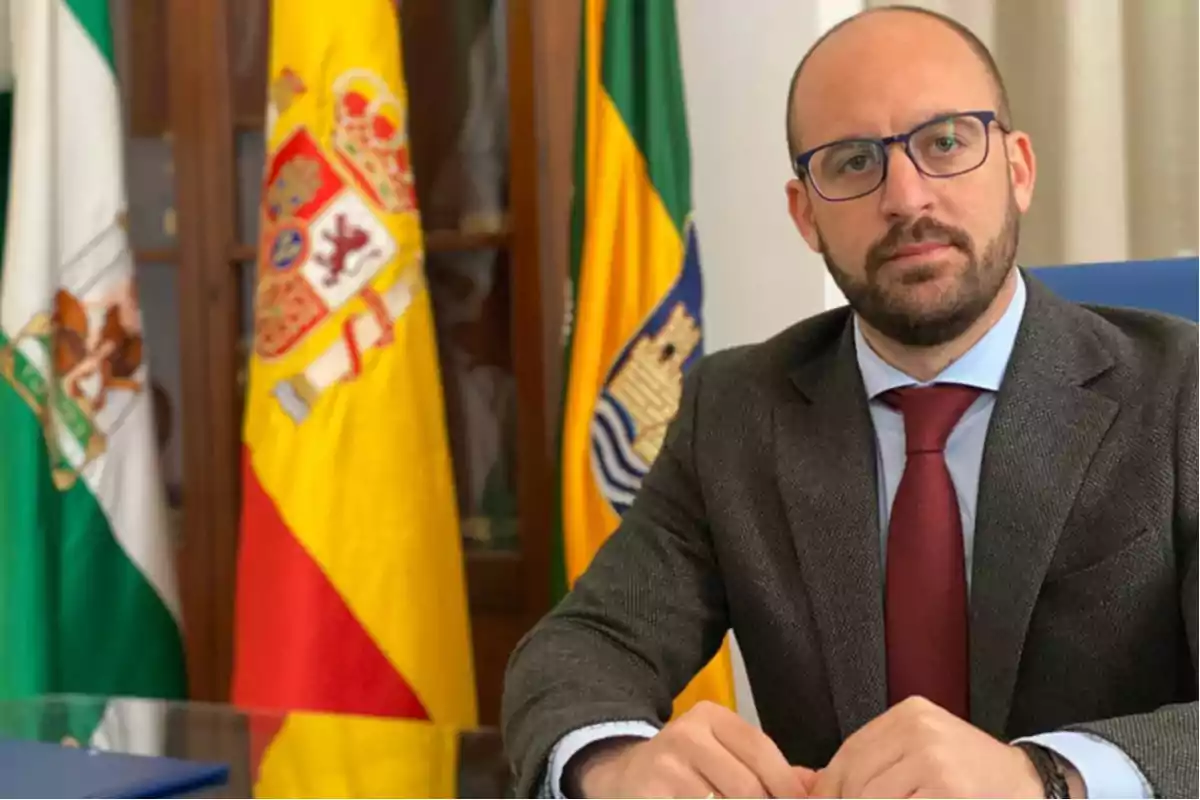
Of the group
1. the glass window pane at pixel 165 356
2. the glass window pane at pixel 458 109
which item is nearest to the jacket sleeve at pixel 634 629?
the glass window pane at pixel 458 109

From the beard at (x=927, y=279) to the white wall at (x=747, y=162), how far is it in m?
0.89

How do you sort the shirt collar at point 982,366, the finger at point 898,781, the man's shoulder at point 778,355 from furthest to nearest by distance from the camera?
1. the man's shoulder at point 778,355
2. the shirt collar at point 982,366
3. the finger at point 898,781

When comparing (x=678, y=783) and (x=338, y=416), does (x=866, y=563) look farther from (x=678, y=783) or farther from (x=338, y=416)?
(x=338, y=416)

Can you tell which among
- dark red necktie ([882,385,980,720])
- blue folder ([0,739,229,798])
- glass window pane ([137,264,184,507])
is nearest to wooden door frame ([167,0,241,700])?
glass window pane ([137,264,184,507])

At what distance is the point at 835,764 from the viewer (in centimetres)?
86

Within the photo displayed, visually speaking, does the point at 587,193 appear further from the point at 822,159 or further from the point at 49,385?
the point at 49,385

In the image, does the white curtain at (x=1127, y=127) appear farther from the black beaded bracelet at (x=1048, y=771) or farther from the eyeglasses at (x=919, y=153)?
the black beaded bracelet at (x=1048, y=771)

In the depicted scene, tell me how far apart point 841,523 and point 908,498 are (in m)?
0.07

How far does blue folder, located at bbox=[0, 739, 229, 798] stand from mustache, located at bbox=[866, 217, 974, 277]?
2.63 ft

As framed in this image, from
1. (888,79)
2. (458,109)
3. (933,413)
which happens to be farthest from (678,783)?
(458,109)

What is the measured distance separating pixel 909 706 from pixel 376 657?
1.23 m

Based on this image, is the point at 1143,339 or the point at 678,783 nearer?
the point at 678,783

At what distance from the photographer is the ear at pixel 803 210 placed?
127cm

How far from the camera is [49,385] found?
211 cm
